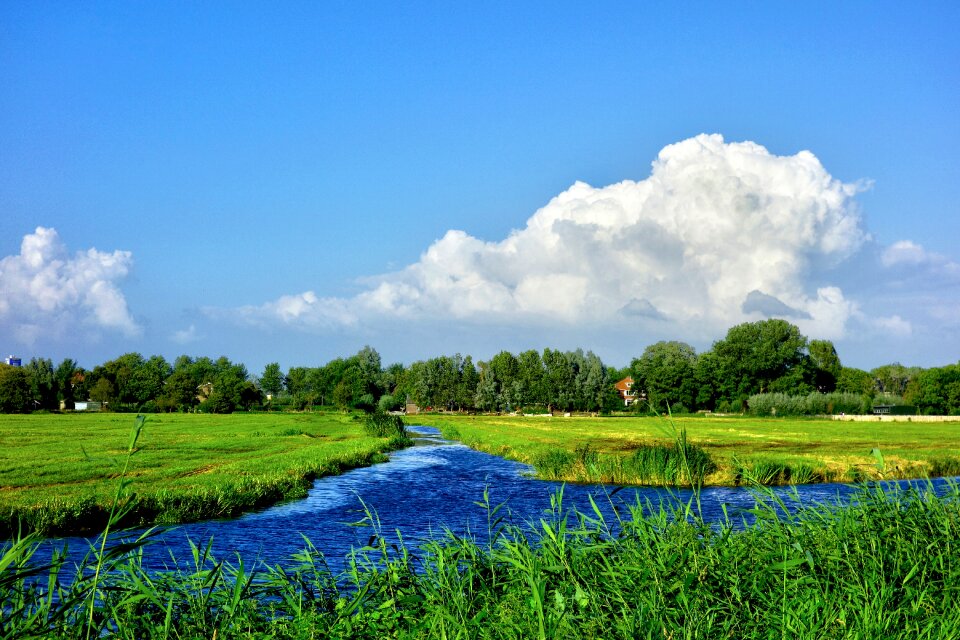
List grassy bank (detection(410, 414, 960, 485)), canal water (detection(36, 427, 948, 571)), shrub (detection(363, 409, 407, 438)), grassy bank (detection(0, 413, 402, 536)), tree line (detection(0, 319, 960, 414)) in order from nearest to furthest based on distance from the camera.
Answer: canal water (detection(36, 427, 948, 571))
grassy bank (detection(0, 413, 402, 536))
grassy bank (detection(410, 414, 960, 485))
shrub (detection(363, 409, 407, 438))
tree line (detection(0, 319, 960, 414))

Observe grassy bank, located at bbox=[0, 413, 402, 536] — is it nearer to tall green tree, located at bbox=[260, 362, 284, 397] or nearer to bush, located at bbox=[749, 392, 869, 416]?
bush, located at bbox=[749, 392, 869, 416]

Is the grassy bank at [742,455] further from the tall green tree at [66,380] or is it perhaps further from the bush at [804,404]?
the tall green tree at [66,380]

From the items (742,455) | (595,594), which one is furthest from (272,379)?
(595,594)

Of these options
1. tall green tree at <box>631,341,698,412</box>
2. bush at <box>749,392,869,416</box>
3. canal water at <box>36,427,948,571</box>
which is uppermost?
tall green tree at <box>631,341,698,412</box>

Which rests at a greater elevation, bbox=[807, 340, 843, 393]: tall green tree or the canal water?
bbox=[807, 340, 843, 393]: tall green tree

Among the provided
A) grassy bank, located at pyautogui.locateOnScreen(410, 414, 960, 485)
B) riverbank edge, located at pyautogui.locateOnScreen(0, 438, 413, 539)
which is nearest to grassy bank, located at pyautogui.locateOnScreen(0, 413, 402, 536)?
riverbank edge, located at pyautogui.locateOnScreen(0, 438, 413, 539)

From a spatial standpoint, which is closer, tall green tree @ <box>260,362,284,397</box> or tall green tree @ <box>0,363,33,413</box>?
tall green tree @ <box>0,363,33,413</box>

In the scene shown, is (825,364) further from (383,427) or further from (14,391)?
(14,391)

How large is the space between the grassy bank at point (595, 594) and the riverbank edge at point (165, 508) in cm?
910

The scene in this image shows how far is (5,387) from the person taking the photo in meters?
109

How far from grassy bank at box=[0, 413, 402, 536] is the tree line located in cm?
7019

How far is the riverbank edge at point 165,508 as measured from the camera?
823 inches

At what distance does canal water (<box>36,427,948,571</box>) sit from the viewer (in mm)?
18266

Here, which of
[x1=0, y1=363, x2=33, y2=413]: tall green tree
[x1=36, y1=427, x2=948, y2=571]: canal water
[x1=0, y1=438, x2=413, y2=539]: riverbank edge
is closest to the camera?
[x1=36, y1=427, x2=948, y2=571]: canal water
